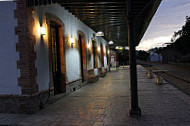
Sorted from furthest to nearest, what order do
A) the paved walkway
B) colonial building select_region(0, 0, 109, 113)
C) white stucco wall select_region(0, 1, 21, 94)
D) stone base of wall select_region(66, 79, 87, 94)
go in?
stone base of wall select_region(66, 79, 87, 94)
white stucco wall select_region(0, 1, 21, 94)
colonial building select_region(0, 0, 109, 113)
the paved walkway

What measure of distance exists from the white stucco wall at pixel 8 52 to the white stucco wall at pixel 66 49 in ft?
Answer: 2.15

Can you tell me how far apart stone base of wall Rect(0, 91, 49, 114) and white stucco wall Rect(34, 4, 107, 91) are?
53cm

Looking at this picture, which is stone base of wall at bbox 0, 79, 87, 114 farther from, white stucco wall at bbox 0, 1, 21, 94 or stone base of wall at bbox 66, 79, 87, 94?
stone base of wall at bbox 66, 79, 87, 94

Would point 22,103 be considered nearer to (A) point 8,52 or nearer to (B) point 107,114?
(A) point 8,52

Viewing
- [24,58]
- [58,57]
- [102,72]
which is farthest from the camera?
[102,72]

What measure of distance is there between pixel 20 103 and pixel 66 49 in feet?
11.3

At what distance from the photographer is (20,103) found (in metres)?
5.45

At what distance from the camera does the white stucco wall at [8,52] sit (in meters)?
5.46

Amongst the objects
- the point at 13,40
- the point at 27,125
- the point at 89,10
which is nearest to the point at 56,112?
the point at 27,125

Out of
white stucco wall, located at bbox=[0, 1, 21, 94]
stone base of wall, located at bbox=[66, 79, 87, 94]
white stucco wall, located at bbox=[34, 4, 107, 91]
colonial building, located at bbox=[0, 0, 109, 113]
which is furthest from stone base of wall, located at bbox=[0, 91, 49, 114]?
stone base of wall, located at bbox=[66, 79, 87, 94]

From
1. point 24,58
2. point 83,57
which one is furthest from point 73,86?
point 24,58

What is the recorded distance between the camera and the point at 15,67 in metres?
5.48

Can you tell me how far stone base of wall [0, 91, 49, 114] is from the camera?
5.39 metres

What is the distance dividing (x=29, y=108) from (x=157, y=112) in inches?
143
